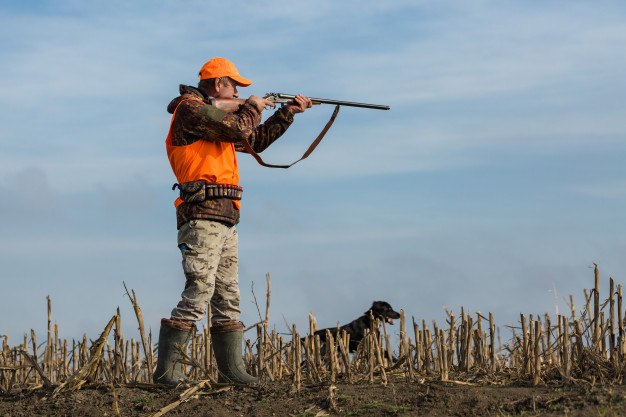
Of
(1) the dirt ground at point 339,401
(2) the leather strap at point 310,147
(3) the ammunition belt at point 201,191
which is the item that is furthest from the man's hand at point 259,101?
(1) the dirt ground at point 339,401

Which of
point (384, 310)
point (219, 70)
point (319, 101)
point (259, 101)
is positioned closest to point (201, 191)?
point (259, 101)

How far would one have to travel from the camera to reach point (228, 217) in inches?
263

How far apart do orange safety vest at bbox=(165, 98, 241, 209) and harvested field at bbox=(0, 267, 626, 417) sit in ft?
4.09

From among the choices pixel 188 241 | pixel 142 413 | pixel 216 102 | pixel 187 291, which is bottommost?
pixel 142 413

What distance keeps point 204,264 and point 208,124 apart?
117cm

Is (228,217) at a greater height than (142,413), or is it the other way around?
(228,217)

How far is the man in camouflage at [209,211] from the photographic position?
652cm

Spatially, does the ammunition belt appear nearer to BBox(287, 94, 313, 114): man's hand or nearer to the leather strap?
the leather strap

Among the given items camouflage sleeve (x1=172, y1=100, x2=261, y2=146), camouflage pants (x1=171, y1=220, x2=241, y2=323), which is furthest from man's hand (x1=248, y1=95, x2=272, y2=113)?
camouflage pants (x1=171, y1=220, x2=241, y2=323)

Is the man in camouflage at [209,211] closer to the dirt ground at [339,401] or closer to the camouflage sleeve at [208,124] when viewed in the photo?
the camouflage sleeve at [208,124]

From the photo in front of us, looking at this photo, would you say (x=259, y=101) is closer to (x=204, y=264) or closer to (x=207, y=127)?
→ (x=207, y=127)

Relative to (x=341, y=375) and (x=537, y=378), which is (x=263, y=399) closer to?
(x=341, y=375)

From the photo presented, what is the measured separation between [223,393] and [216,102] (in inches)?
99.6

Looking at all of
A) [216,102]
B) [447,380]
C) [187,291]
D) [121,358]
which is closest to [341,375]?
[447,380]
